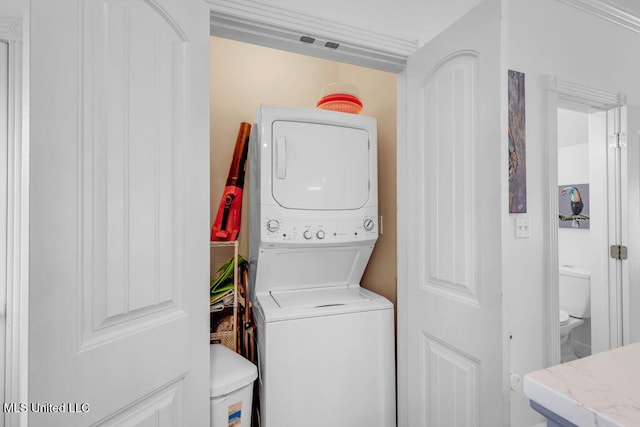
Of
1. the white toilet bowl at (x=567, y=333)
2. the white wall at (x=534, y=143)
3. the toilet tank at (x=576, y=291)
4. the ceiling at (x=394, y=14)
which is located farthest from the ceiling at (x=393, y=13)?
the toilet tank at (x=576, y=291)

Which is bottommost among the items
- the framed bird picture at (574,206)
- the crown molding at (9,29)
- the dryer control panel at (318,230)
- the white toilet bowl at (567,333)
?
the white toilet bowl at (567,333)

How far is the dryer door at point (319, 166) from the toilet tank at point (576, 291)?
239cm

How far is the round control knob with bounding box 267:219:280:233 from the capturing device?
166 centimetres

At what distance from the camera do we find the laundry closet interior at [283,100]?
6.64 feet

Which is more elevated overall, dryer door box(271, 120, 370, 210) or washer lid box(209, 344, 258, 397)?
dryer door box(271, 120, 370, 210)

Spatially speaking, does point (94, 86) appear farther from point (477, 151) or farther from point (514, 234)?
point (514, 234)

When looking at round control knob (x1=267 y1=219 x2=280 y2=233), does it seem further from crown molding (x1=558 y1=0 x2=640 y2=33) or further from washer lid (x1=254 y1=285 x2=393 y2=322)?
crown molding (x1=558 y1=0 x2=640 y2=33)

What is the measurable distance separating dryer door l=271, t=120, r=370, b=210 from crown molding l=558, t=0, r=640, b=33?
5.50 ft

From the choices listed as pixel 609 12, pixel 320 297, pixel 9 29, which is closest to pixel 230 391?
pixel 320 297

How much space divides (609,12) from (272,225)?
2749mm

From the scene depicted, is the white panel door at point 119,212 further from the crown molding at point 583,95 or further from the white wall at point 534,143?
the crown molding at point 583,95

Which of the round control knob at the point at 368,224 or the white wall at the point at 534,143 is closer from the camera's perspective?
the white wall at the point at 534,143

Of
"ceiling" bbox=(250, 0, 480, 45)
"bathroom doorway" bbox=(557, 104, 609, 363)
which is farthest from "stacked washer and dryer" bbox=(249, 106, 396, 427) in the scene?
"bathroom doorway" bbox=(557, 104, 609, 363)

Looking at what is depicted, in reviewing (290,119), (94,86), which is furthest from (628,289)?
(94,86)
